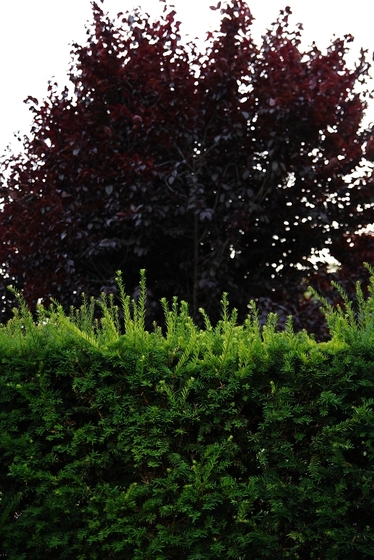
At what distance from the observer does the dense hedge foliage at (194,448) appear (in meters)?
3.31

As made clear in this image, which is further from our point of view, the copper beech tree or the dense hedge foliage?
the copper beech tree

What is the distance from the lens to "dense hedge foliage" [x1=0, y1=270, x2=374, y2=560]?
331 centimetres

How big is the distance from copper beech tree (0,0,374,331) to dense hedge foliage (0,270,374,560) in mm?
3647

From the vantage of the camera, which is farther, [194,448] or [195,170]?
[195,170]

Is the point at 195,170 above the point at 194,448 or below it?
above

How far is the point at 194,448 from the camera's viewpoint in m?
3.38

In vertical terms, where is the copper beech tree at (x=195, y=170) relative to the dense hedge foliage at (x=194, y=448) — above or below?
above

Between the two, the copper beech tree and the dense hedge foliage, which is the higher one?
the copper beech tree

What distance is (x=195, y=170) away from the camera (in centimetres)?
770

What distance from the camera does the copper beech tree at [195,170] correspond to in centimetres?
743

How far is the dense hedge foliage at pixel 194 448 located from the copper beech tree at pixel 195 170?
3.65 metres

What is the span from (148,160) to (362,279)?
119 inches

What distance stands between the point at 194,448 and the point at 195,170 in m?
4.78

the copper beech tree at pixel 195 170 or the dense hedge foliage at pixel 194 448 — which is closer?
the dense hedge foliage at pixel 194 448
